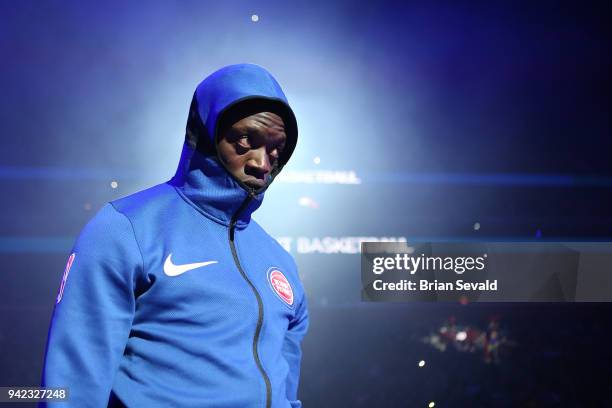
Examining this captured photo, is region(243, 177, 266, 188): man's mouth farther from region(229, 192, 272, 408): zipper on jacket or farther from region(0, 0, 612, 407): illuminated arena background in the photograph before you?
region(0, 0, 612, 407): illuminated arena background

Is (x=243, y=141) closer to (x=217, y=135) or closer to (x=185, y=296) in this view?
(x=217, y=135)

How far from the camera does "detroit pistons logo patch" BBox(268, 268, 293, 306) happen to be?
922 millimetres

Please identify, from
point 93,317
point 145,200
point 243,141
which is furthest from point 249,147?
point 93,317

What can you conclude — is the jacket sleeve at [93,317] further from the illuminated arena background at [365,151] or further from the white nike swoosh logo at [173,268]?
the illuminated arena background at [365,151]

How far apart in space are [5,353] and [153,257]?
2.15 metres

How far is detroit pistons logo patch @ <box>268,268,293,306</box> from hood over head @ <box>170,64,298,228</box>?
10 centimetres

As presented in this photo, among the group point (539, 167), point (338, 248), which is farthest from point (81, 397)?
point (539, 167)

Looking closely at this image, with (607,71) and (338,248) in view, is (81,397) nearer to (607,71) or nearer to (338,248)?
(338,248)

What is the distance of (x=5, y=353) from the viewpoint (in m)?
2.52

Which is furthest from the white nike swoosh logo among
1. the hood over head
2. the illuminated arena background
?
the illuminated arena background

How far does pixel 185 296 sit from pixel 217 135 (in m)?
0.26

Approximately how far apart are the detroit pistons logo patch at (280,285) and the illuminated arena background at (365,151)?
1.64 meters

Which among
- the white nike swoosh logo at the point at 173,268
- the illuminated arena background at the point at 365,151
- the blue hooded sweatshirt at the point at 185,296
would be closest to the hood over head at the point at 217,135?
the blue hooded sweatshirt at the point at 185,296

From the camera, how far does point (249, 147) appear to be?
0.91 metres
